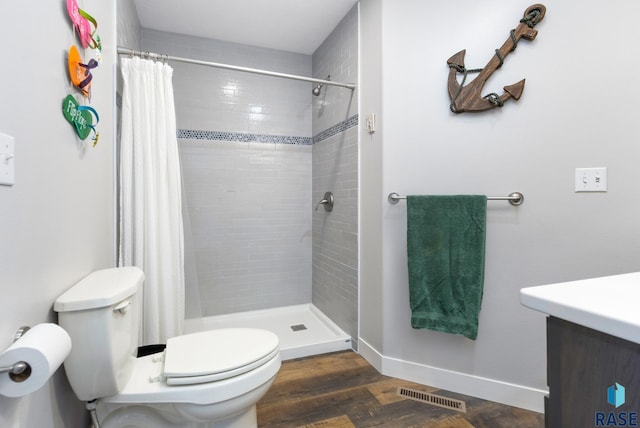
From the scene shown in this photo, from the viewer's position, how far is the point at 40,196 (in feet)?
2.78

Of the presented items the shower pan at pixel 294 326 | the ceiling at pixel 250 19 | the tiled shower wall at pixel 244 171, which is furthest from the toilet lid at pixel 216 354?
the ceiling at pixel 250 19

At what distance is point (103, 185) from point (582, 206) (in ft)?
7.18

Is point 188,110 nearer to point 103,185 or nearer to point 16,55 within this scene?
point 103,185

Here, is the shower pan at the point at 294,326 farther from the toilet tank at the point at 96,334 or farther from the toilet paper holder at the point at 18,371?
the toilet paper holder at the point at 18,371

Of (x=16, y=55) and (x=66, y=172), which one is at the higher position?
(x=16, y=55)

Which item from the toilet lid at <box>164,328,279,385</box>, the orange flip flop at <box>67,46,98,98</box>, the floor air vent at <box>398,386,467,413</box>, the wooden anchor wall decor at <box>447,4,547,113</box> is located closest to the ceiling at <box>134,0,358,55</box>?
the wooden anchor wall decor at <box>447,4,547,113</box>

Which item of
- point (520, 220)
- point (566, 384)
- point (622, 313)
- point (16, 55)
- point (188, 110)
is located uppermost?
point (188, 110)

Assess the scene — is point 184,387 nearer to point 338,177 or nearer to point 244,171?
point 338,177

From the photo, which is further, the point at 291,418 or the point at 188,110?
the point at 188,110

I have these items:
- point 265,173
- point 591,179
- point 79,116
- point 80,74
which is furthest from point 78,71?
point 591,179

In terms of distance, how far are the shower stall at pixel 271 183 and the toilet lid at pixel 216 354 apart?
962 mm

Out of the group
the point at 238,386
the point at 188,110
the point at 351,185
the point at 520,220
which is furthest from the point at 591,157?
the point at 188,110

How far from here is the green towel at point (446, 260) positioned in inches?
60.7

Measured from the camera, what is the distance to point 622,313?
21.5 inches
